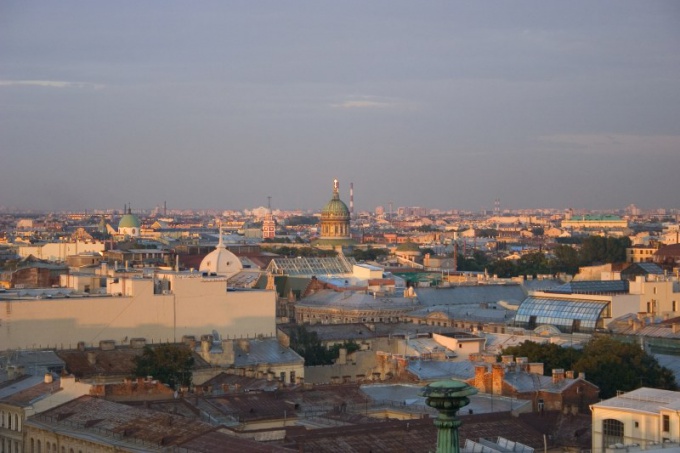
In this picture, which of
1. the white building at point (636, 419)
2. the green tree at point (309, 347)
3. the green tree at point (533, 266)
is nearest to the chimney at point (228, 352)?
the green tree at point (309, 347)

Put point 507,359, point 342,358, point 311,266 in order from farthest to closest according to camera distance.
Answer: point 311,266 → point 342,358 → point 507,359

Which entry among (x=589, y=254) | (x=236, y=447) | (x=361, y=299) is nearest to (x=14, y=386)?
(x=236, y=447)

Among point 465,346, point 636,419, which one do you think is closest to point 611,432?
point 636,419

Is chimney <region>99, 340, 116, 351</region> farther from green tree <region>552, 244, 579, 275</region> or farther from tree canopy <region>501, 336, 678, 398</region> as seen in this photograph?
green tree <region>552, 244, 579, 275</region>

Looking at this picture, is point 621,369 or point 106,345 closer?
point 621,369

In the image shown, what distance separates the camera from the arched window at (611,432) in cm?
3694

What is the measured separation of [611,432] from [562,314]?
109 feet

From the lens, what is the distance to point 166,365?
172 ft

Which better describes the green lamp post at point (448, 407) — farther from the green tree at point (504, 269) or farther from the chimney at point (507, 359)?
the green tree at point (504, 269)

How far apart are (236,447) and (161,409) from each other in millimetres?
9185

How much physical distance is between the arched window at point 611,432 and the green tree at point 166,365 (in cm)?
1825

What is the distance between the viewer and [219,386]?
50.4m

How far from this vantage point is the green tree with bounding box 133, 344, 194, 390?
170ft

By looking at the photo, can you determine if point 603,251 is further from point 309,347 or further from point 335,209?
point 309,347
